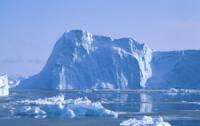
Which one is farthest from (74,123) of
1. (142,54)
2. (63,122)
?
(142,54)

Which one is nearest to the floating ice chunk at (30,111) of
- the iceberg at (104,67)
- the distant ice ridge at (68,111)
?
the distant ice ridge at (68,111)

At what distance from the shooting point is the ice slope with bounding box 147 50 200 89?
255 feet

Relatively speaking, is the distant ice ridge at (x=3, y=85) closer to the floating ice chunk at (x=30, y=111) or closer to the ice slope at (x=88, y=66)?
the ice slope at (x=88, y=66)

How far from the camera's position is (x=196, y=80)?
7775cm

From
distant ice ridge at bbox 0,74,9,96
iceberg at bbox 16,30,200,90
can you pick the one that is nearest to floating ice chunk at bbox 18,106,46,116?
distant ice ridge at bbox 0,74,9,96

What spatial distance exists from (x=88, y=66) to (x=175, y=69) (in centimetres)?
1342

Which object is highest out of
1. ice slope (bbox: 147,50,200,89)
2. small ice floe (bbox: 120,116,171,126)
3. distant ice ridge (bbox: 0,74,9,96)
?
ice slope (bbox: 147,50,200,89)

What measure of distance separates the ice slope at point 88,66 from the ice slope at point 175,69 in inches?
195

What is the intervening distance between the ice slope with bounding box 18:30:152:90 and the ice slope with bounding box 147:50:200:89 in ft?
16.3

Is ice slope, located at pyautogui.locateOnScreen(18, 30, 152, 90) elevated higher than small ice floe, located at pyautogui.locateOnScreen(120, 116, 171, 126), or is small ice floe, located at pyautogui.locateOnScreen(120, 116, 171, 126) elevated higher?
ice slope, located at pyautogui.locateOnScreen(18, 30, 152, 90)

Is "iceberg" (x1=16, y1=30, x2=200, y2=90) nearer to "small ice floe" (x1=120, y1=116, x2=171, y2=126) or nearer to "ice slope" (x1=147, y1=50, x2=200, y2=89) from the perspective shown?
"ice slope" (x1=147, y1=50, x2=200, y2=89)

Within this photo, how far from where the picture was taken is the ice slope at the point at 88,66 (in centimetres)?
7288

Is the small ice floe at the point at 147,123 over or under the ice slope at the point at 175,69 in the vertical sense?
under

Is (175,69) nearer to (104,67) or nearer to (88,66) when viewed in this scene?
(104,67)
